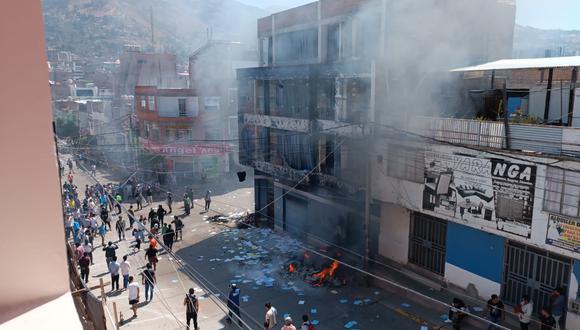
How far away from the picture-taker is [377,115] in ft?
51.2

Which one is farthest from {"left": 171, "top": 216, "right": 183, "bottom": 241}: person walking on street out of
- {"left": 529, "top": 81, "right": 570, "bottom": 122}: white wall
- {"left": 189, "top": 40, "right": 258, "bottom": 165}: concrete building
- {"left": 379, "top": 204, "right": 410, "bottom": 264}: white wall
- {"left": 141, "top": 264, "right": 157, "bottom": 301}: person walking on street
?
{"left": 189, "top": 40, "right": 258, "bottom": 165}: concrete building

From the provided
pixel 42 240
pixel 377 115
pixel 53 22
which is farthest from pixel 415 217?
pixel 53 22

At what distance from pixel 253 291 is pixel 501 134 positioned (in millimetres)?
8997

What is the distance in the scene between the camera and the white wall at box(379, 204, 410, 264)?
15.5 metres

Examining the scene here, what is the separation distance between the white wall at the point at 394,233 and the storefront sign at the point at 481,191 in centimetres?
172

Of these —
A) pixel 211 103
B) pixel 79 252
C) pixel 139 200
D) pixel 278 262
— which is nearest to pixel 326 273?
pixel 278 262

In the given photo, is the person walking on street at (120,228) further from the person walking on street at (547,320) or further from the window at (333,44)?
the person walking on street at (547,320)

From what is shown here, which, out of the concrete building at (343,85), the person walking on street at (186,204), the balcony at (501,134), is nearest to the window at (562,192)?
the balcony at (501,134)

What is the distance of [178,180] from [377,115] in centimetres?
2184

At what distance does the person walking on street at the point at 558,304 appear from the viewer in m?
10.5

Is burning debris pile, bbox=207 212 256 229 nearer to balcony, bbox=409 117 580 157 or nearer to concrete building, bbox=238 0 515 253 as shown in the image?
concrete building, bbox=238 0 515 253

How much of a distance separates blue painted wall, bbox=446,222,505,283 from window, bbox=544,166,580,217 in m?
1.93

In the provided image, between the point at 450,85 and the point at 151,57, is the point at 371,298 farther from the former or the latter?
the point at 151,57

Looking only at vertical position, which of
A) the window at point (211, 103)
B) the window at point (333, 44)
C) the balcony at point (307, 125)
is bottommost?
the balcony at point (307, 125)
